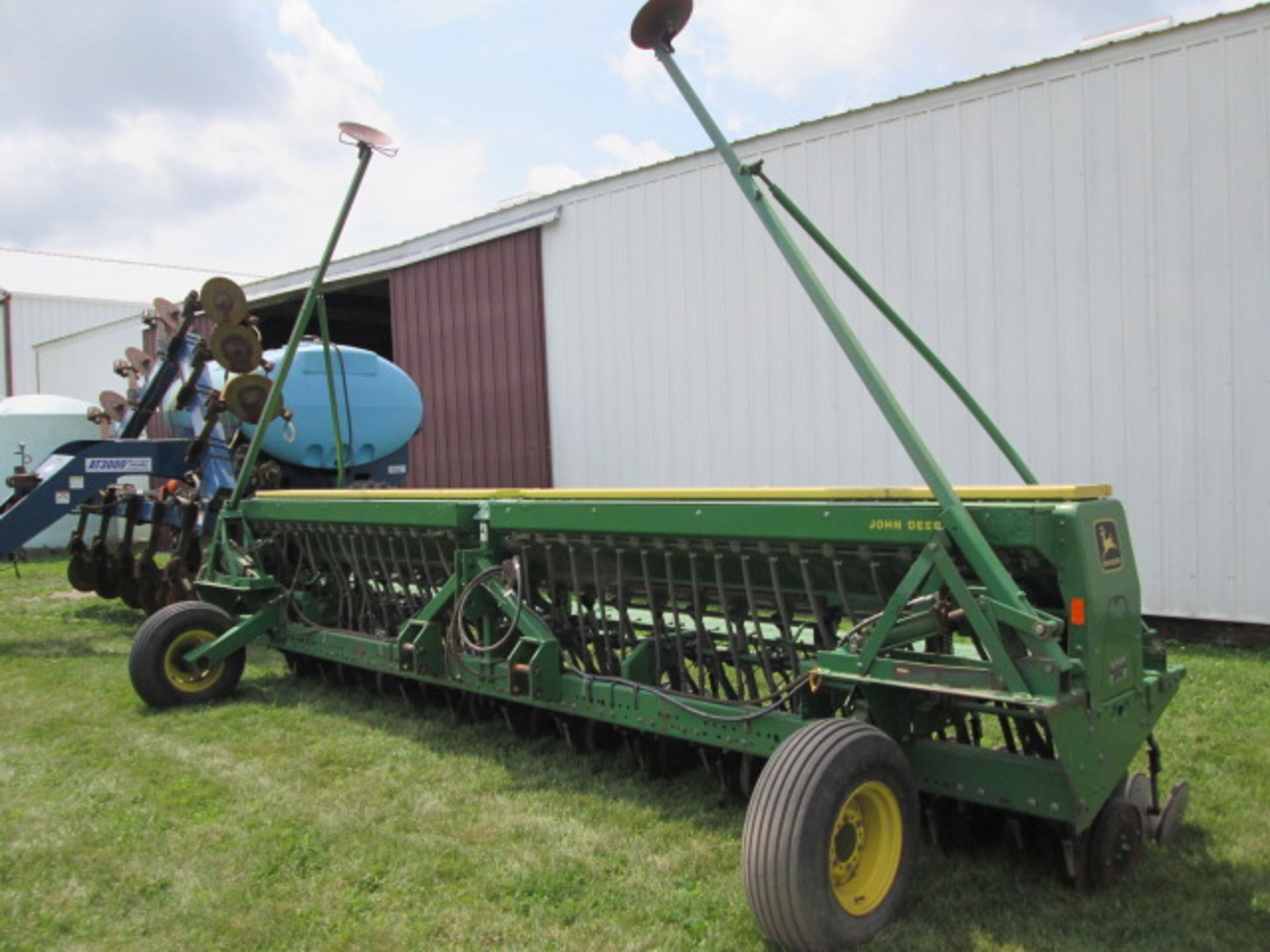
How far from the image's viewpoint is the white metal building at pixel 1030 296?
245 inches

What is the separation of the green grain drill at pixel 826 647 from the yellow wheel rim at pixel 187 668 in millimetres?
134

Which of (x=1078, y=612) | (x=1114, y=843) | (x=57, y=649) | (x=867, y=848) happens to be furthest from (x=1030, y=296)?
(x=57, y=649)

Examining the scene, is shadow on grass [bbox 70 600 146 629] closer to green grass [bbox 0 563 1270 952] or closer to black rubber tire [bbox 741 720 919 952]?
green grass [bbox 0 563 1270 952]

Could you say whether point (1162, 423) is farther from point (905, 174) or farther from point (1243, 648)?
point (905, 174)

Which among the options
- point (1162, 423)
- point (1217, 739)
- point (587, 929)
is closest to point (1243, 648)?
point (1162, 423)

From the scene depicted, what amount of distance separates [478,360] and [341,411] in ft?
7.08

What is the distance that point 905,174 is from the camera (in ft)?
24.2

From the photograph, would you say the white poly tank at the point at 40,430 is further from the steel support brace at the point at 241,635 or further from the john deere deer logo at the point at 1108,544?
the john deere deer logo at the point at 1108,544

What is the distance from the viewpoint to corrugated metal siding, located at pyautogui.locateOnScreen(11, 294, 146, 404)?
60.8 feet

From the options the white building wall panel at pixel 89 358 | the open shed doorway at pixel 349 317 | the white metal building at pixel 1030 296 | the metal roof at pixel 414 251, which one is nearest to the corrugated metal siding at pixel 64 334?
the white building wall panel at pixel 89 358

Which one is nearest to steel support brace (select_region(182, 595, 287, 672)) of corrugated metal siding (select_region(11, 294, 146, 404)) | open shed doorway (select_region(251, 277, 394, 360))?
open shed doorway (select_region(251, 277, 394, 360))

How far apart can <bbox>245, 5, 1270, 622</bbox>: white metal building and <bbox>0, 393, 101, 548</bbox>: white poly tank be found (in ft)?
32.7

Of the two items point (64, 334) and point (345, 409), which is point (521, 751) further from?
point (64, 334)

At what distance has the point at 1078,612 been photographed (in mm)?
3049
